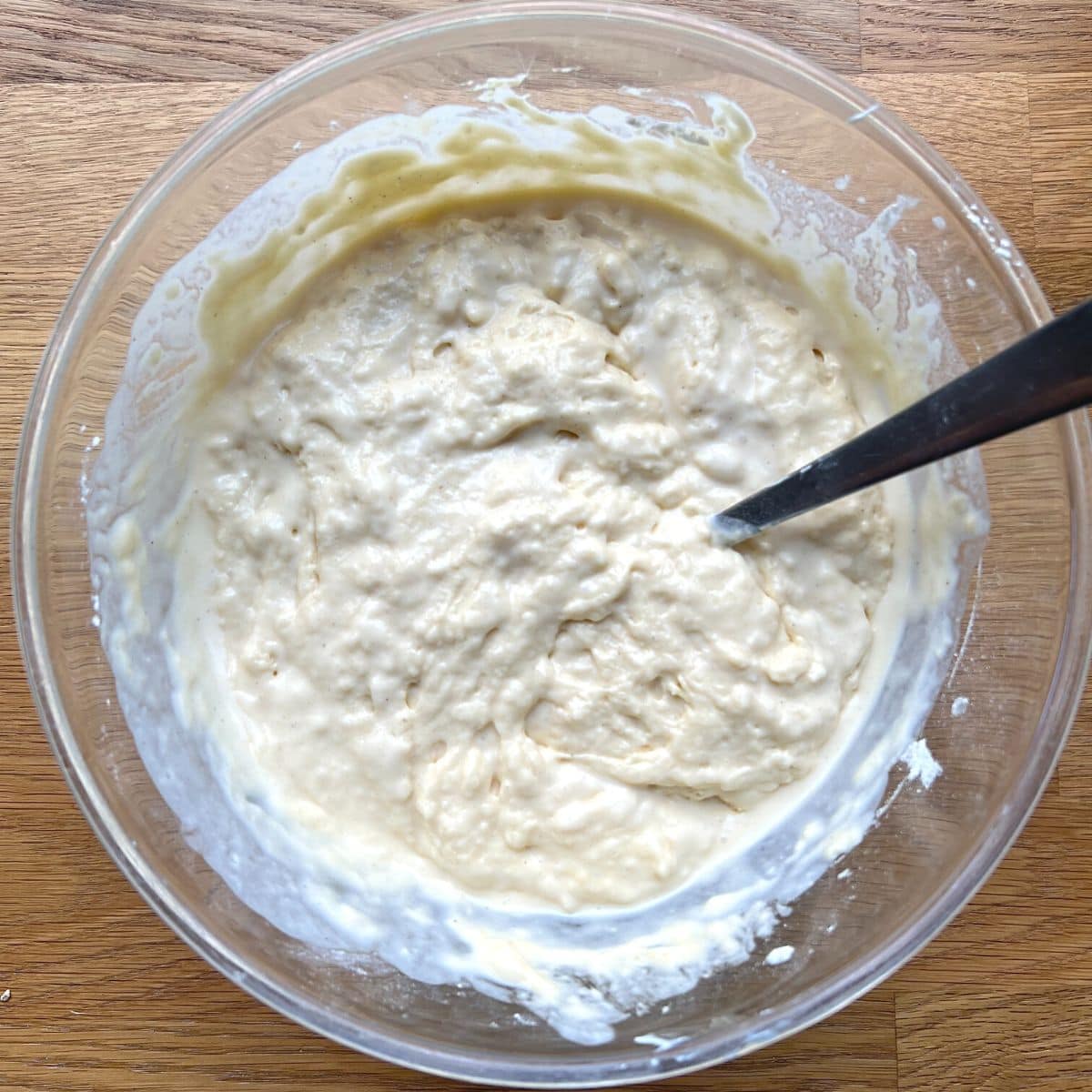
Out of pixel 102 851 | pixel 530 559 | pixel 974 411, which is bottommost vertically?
pixel 102 851

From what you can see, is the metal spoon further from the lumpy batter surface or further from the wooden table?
the wooden table

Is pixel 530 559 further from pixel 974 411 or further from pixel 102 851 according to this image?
pixel 102 851

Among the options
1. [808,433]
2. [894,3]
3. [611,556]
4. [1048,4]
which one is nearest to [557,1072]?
[611,556]

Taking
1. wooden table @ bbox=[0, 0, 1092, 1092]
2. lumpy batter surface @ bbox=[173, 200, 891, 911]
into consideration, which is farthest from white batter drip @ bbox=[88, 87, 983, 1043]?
wooden table @ bbox=[0, 0, 1092, 1092]

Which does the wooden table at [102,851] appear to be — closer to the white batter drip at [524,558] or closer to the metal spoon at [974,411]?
the white batter drip at [524,558]

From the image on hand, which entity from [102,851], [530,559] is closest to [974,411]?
[530,559]

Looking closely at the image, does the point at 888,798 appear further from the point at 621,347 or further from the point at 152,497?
the point at 152,497

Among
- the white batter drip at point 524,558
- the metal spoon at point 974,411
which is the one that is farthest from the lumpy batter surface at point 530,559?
the metal spoon at point 974,411
